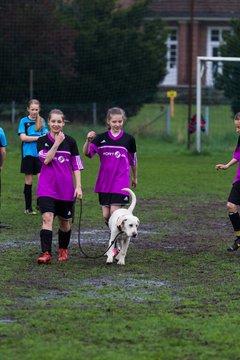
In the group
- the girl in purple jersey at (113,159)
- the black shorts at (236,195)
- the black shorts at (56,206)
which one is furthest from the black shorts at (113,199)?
the black shorts at (236,195)

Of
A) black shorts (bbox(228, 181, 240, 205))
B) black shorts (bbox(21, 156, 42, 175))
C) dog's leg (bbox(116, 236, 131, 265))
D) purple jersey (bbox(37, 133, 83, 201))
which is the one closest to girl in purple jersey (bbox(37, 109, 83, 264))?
purple jersey (bbox(37, 133, 83, 201))

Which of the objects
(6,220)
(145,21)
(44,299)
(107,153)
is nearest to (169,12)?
(145,21)

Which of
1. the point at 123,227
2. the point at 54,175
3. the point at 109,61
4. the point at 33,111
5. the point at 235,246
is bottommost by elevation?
the point at 235,246

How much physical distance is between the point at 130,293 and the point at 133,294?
0.05 meters

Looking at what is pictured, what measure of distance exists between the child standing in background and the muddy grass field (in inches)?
13.7

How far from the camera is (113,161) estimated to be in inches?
420

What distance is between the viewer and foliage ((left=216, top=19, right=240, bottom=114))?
2883cm

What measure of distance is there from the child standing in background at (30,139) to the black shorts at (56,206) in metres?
4.48

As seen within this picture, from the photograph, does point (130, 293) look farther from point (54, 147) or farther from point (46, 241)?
point (54, 147)

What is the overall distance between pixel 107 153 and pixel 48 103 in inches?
832

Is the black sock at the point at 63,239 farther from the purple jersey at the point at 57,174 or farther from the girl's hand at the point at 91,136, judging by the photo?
the girl's hand at the point at 91,136

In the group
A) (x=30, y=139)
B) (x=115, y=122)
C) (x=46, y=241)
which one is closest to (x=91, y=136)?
(x=115, y=122)

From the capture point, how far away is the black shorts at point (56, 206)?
1005 centimetres

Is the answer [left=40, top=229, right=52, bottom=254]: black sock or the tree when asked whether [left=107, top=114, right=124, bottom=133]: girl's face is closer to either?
[left=40, top=229, right=52, bottom=254]: black sock
